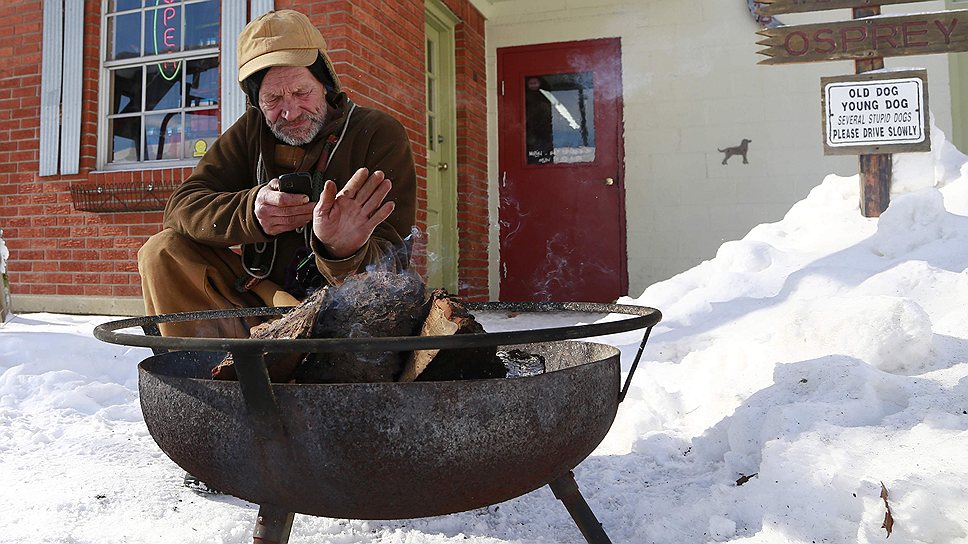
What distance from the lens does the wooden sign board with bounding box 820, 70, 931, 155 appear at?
3.63 meters

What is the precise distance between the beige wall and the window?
3.15 metres

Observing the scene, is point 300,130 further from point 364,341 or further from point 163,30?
point 163,30

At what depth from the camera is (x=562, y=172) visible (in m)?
6.28

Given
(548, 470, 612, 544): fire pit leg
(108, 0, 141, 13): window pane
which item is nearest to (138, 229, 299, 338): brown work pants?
(548, 470, 612, 544): fire pit leg

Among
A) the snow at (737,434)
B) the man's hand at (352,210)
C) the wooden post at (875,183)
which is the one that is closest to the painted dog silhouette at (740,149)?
the wooden post at (875,183)

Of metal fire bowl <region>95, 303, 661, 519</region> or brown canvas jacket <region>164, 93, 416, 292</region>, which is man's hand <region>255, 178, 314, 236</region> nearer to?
brown canvas jacket <region>164, 93, 416, 292</region>

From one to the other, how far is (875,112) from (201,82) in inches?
176

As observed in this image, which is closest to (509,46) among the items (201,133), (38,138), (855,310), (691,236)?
(691,236)

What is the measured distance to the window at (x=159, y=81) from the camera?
476 centimetres

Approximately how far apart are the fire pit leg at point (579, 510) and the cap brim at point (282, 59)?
164 centimetres

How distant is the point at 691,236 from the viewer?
5.98 m

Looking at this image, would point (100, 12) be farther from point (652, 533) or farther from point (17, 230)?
point (652, 533)

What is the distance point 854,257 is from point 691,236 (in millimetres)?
3004

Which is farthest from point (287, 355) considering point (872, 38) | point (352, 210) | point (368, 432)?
point (872, 38)
